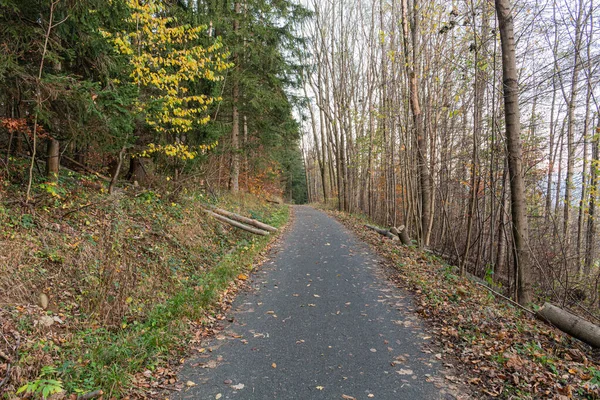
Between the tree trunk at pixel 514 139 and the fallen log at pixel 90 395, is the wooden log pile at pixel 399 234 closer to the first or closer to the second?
the tree trunk at pixel 514 139

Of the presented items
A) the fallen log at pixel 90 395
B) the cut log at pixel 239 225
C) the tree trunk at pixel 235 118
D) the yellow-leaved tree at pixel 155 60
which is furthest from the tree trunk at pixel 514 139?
the tree trunk at pixel 235 118

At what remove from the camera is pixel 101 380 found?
292 centimetres

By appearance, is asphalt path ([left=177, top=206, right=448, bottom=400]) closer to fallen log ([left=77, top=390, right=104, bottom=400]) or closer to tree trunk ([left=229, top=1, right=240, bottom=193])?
fallen log ([left=77, top=390, right=104, bottom=400])

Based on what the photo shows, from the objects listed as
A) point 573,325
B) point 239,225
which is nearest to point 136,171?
point 239,225

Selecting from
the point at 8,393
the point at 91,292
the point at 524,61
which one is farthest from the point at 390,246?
the point at 8,393

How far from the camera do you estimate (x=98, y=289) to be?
4.48 m

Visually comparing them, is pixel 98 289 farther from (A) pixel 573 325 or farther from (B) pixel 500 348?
(A) pixel 573 325

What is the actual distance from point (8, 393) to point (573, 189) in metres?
14.3

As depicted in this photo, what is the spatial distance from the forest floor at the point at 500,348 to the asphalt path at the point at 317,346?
0.32 meters

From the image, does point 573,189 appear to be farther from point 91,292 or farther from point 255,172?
point 255,172

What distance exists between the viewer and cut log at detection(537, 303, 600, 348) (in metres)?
4.24

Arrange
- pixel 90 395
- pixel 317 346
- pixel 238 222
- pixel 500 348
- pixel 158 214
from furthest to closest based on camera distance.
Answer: pixel 238 222
pixel 158 214
pixel 317 346
pixel 500 348
pixel 90 395

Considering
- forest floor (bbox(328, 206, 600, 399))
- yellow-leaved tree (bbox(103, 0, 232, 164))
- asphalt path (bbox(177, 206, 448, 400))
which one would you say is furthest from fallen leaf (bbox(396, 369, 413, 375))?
yellow-leaved tree (bbox(103, 0, 232, 164))

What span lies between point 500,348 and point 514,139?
3759mm
